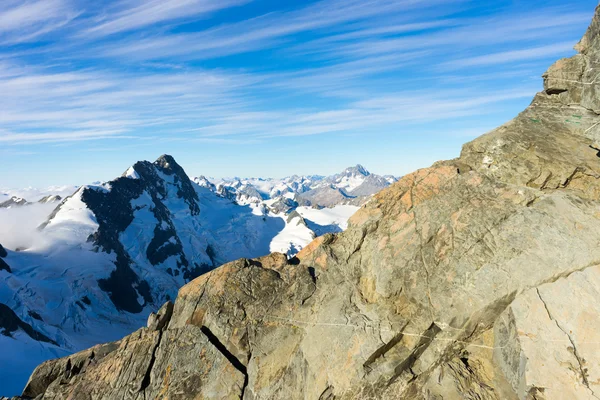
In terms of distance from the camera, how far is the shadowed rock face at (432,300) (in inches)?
535

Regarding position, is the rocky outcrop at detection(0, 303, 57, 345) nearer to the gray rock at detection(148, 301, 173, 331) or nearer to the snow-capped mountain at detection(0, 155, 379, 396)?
the snow-capped mountain at detection(0, 155, 379, 396)

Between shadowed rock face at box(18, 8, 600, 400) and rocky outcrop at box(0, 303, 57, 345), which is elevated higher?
shadowed rock face at box(18, 8, 600, 400)

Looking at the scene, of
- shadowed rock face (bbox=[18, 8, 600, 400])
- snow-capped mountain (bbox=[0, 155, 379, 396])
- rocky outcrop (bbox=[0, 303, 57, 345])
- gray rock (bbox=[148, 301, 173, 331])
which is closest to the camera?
shadowed rock face (bbox=[18, 8, 600, 400])

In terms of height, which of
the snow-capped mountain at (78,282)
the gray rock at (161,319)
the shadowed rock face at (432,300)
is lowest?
the snow-capped mountain at (78,282)

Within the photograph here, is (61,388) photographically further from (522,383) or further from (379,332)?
(522,383)

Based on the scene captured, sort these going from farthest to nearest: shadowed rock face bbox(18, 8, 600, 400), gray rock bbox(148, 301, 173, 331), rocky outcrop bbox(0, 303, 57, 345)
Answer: rocky outcrop bbox(0, 303, 57, 345), gray rock bbox(148, 301, 173, 331), shadowed rock face bbox(18, 8, 600, 400)

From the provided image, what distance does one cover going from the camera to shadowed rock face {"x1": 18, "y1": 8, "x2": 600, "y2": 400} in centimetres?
1360

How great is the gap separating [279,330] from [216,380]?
4.08m

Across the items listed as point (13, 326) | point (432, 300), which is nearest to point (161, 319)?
point (432, 300)

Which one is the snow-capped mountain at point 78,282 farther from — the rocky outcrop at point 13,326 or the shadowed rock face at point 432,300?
the shadowed rock face at point 432,300

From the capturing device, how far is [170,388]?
18.0m

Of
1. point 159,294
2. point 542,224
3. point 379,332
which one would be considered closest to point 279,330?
point 379,332

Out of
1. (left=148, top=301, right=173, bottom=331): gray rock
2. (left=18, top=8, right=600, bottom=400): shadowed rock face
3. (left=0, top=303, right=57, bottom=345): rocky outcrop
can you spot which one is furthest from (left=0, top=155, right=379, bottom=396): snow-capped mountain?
(left=18, top=8, right=600, bottom=400): shadowed rock face

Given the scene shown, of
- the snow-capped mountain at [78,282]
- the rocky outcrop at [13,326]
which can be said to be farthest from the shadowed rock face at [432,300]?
the rocky outcrop at [13,326]
